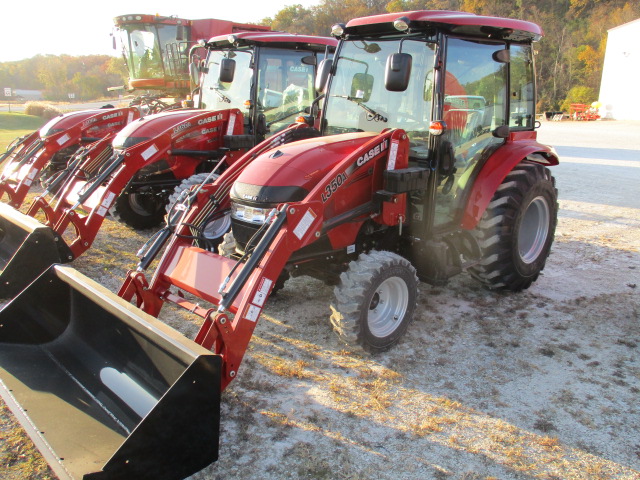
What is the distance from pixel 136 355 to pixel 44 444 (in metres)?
0.68

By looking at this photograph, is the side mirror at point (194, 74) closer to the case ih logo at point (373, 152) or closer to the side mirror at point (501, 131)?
the case ih logo at point (373, 152)

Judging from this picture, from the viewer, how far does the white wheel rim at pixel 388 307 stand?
3.74 meters

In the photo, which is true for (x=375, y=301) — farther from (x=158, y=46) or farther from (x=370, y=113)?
(x=158, y=46)

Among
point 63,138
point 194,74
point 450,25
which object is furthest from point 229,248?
point 63,138

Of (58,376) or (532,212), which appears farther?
(532,212)

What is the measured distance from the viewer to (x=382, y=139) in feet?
12.4

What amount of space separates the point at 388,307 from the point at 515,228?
1.41 m

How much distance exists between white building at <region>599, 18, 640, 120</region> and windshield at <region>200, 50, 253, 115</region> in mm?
28398

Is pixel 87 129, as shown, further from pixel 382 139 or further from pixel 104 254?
pixel 382 139

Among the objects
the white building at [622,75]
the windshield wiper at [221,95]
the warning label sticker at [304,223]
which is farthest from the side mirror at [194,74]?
the white building at [622,75]

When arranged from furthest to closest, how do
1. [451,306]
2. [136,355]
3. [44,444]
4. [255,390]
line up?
1. [451,306]
2. [255,390]
3. [136,355]
4. [44,444]

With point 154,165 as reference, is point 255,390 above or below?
below

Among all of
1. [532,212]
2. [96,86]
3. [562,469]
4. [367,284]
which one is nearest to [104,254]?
[367,284]

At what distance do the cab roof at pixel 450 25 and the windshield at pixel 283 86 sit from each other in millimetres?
2348
